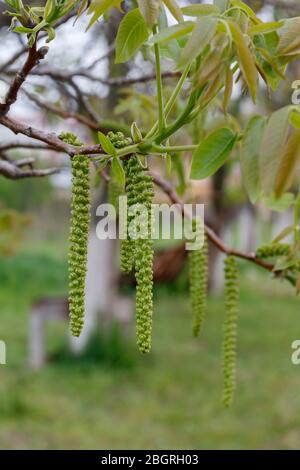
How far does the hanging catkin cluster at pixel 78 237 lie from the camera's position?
681 mm

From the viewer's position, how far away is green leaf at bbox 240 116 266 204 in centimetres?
64

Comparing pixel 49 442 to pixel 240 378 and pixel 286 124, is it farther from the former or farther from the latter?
pixel 286 124

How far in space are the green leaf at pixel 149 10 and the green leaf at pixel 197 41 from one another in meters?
0.07

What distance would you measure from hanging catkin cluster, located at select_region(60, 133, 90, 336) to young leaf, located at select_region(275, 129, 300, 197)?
0.68ft

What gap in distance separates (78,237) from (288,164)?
9.2 inches

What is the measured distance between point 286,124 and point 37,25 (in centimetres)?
29

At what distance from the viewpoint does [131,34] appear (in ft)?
2.30

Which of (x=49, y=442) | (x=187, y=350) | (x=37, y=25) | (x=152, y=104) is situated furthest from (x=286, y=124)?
(x=187, y=350)

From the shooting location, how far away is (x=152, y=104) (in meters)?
1.56

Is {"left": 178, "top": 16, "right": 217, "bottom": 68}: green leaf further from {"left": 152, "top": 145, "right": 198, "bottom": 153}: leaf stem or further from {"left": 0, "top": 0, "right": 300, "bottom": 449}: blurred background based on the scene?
{"left": 0, "top": 0, "right": 300, "bottom": 449}: blurred background

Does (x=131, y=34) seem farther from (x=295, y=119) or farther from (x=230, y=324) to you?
(x=230, y=324)

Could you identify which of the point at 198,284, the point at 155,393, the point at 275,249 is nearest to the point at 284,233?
the point at 275,249

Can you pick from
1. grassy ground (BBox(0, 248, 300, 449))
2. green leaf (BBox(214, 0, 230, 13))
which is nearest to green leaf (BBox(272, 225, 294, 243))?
green leaf (BBox(214, 0, 230, 13))

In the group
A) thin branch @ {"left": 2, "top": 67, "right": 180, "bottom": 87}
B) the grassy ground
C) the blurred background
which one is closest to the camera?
thin branch @ {"left": 2, "top": 67, "right": 180, "bottom": 87}
